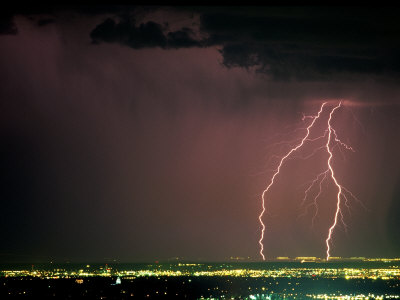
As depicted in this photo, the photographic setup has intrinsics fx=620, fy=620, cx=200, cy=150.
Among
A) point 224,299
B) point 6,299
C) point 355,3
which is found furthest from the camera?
point 224,299

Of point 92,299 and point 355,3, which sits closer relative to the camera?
point 355,3

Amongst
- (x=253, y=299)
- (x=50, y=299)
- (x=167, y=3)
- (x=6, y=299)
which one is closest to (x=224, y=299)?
(x=253, y=299)

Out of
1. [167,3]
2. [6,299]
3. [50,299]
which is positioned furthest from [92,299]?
[167,3]

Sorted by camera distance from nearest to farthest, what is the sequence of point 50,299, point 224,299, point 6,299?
point 6,299 → point 50,299 → point 224,299

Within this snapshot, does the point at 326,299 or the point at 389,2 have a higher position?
the point at 389,2

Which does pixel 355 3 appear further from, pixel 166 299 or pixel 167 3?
pixel 166 299

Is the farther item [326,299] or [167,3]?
[326,299]

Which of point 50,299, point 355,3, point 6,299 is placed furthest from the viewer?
point 50,299

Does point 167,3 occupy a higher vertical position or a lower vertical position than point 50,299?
higher

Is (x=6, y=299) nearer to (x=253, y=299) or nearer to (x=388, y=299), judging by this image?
(x=253, y=299)
